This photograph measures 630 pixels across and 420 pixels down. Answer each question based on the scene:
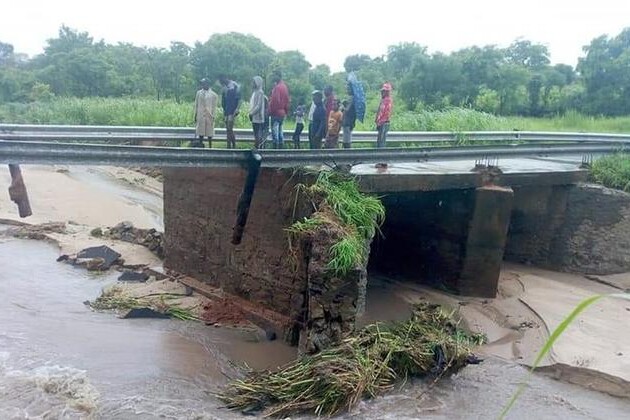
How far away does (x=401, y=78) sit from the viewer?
31.5 meters

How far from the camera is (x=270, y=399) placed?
766 centimetres

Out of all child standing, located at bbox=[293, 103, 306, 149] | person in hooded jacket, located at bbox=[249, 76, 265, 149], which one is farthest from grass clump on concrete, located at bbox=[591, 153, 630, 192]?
person in hooded jacket, located at bbox=[249, 76, 265, 149]

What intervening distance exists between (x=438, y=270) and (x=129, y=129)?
6756 mm

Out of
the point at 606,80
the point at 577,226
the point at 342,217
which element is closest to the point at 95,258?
the point at 342,217

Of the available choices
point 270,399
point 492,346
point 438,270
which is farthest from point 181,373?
point 438,270

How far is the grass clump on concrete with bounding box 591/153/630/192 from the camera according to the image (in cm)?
1404

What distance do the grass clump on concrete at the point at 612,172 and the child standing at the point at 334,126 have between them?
6616 millimetres

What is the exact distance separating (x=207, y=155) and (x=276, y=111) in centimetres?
333

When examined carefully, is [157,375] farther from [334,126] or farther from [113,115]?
[113,115]

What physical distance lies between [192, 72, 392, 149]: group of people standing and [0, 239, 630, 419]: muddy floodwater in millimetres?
3262

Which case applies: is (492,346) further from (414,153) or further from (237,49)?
(237,49)

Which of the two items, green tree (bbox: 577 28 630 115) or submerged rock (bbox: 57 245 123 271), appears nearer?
submerged rock (bbox: 57 245 123 271)

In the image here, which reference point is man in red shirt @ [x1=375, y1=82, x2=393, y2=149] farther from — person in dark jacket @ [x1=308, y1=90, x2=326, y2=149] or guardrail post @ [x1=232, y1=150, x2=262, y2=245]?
guardrail post @ [x1=232, y1=150, x2=262, y2=245]

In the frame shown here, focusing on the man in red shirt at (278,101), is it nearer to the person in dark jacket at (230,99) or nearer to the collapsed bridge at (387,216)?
the person in dark jacket at (230,99)
